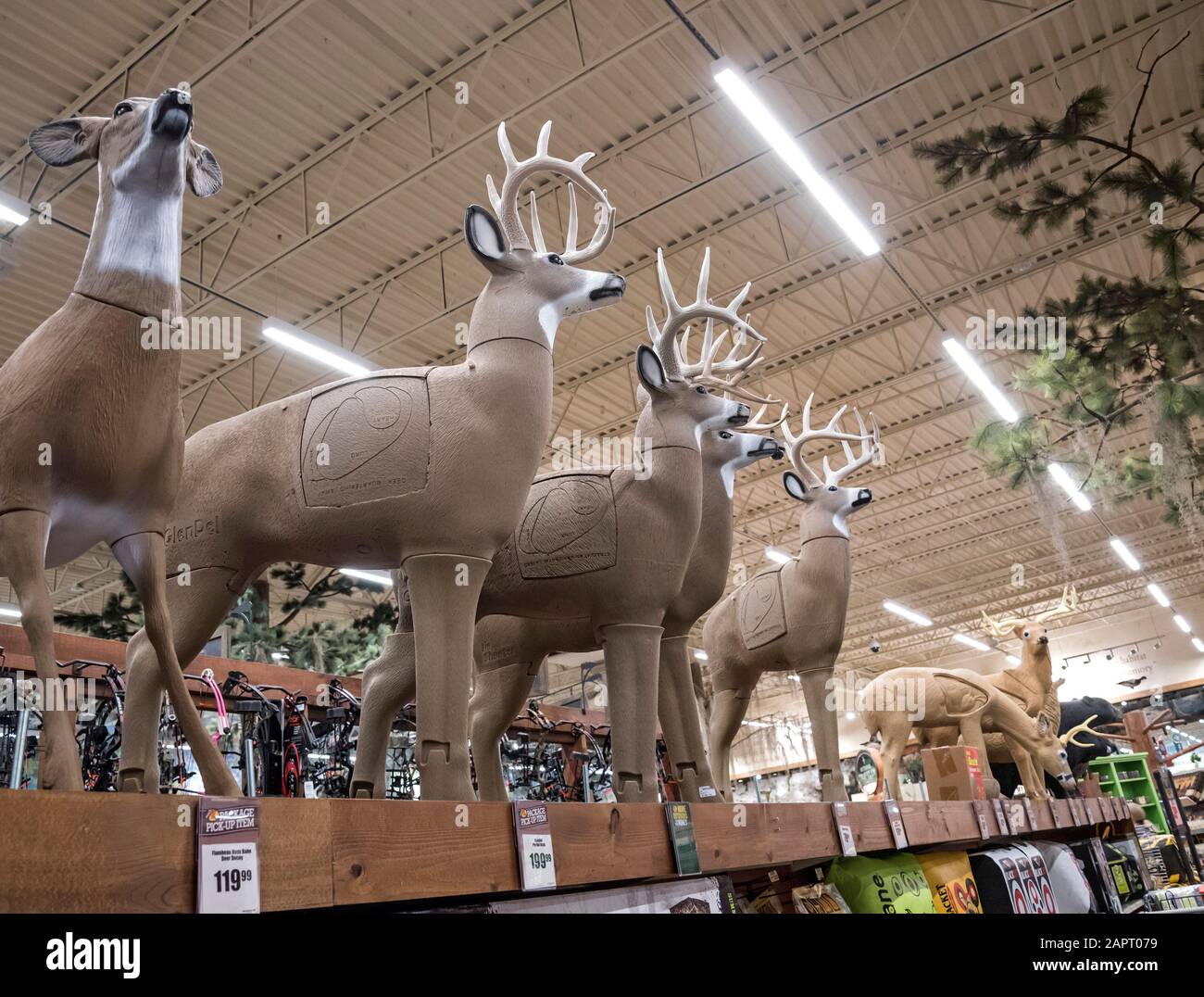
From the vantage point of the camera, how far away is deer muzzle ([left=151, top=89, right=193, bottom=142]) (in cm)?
130

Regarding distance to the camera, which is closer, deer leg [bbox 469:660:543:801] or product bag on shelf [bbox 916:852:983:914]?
deer leg [bbox 469:660:543:801]

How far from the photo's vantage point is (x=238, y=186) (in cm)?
804

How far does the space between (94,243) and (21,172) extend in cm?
753

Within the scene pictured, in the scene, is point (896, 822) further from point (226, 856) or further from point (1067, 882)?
point (226, 856)

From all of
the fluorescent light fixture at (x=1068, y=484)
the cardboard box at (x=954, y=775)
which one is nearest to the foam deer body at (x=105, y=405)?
the cardboard box at (x=954, y=775)

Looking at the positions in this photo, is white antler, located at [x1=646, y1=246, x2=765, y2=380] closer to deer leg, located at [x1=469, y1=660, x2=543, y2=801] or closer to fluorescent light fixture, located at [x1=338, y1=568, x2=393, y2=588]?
deer leg, located at [x1=469, y1=660, x2=543, y2=801]

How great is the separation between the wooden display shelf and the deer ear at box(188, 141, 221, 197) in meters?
0.99

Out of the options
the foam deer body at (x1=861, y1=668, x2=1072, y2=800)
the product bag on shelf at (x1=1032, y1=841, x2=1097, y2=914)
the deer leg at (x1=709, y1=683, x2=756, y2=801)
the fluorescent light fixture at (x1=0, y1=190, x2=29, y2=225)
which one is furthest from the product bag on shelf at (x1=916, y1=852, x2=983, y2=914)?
the fluorescent light fixture at (x1=0, y1=190, x2=29, y2=225)

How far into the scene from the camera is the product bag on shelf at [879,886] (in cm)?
231

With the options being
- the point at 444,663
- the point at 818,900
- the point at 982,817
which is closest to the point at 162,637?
the point at 444,663

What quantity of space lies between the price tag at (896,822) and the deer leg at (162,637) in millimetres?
1635

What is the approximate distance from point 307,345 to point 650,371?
20.7 ft

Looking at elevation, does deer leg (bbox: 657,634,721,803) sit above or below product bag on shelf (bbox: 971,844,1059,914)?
above
